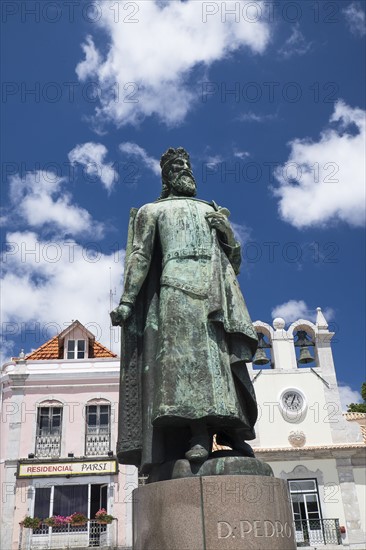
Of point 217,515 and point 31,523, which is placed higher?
point 31,523

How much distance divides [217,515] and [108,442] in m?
20.6

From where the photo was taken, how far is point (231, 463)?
3957 millimetres

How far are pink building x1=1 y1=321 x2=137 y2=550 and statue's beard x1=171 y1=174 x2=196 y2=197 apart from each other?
19098 mm

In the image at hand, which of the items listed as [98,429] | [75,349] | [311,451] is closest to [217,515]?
[98,429]

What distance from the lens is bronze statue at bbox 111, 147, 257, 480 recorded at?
4.24 metres

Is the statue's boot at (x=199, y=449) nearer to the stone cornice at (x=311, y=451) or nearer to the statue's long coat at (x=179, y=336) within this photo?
the statue's long coat at (x=179, y=336)

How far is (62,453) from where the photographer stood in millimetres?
22906

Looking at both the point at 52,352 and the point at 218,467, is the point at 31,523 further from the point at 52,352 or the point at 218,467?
the point at 218,467

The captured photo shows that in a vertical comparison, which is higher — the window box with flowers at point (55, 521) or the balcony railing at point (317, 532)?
the window box with flowers at point (55, 521)

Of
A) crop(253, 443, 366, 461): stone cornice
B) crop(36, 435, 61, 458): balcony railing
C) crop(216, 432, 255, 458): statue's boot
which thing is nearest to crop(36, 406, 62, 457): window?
crop(36, 435, 61, 458): balcony railing

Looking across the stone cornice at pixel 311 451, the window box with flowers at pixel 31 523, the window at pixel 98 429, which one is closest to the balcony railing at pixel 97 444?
the window at pixel 98 429

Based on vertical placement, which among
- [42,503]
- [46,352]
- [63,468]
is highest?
[46,352]

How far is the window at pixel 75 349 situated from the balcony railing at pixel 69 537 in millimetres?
7538

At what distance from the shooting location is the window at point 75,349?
2631 centimetres
